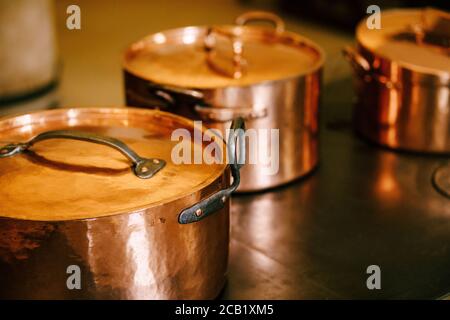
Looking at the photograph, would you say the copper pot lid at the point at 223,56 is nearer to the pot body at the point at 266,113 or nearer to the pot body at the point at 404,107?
the pot body at the point at 266,113

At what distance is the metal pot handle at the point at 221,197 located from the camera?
5.08 feet

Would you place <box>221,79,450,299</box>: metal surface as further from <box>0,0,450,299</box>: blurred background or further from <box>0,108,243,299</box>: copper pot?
<box>0,108,243,299</box>: copper pot

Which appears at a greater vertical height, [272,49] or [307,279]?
[272,49]

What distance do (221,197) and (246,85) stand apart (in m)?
0.69

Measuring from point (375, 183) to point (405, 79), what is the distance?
0.38 meters

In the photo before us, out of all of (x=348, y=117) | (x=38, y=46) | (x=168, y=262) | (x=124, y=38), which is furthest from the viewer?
(x=124, y=38)

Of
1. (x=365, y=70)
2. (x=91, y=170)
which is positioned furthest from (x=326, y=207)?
(x=91, y=170)

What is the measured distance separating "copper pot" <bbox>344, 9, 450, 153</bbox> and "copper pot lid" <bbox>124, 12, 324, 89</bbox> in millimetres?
263

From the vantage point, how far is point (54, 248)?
1.46 m

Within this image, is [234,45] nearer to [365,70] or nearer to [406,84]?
[365,70]

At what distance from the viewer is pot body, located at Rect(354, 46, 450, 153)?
2.57 m

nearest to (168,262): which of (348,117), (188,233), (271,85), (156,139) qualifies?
(188,233)

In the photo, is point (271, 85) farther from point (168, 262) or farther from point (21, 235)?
point (21, 235)

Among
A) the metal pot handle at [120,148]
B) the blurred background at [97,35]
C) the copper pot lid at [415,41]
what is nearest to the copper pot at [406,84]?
the copper pot lid at [415,41]
